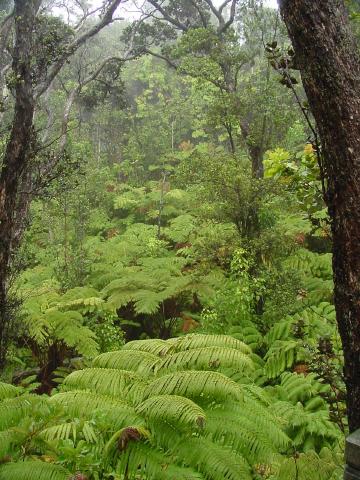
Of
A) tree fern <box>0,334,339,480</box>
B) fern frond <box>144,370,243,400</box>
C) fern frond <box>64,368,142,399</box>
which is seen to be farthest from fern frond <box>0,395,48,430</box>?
fern frond <box>144,370,243,400</box>

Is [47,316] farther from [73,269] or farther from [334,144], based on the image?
[334,144]

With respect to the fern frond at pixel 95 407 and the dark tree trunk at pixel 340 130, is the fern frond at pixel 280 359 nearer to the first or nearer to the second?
the fern frond at pixel 95 407

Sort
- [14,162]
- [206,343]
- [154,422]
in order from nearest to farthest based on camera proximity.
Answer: [154,422], [206,343], [14,162]

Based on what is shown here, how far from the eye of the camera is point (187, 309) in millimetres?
8211

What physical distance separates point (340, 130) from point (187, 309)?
6660 mm

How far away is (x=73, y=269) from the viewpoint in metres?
9.03

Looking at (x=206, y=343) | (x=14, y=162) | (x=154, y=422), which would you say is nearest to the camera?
(x=154, y=422)

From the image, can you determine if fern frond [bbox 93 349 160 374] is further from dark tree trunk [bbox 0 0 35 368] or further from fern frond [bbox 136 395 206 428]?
dark tree trunk [bbox 0 0 35 368]

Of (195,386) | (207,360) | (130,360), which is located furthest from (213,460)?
(130,360)

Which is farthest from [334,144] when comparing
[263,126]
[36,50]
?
[263,126]

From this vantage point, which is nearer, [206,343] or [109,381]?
[109,381]

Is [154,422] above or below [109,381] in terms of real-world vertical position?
below

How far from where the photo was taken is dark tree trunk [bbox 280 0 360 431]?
1.79 meters

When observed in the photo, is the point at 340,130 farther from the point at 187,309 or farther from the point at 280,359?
the point at 187,309
